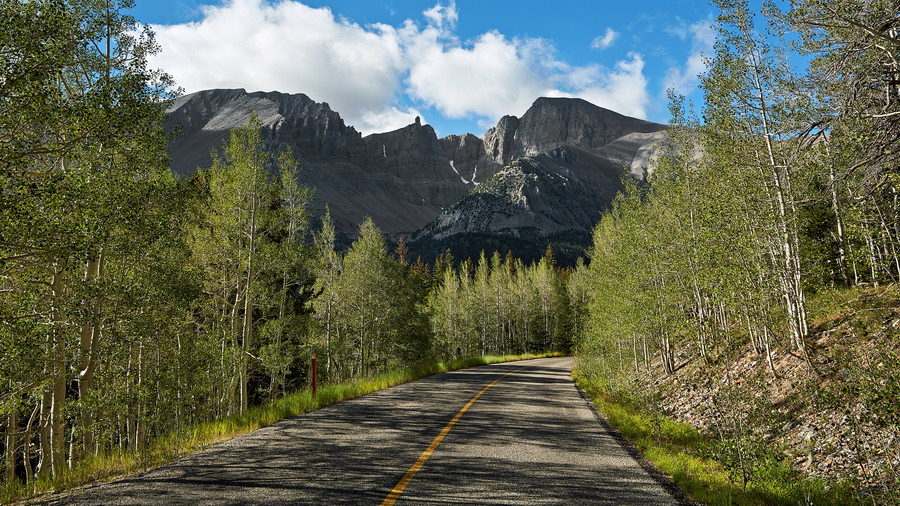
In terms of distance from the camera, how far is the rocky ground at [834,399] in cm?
645

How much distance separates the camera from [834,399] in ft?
23.4

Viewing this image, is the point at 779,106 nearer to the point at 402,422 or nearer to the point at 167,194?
the point at 402,422

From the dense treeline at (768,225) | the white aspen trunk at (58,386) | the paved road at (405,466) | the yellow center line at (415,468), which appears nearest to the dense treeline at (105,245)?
the white aspen trunk at (58,386)

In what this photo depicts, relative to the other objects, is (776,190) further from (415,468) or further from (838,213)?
(415,468)

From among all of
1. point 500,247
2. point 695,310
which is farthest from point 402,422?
point 500,247

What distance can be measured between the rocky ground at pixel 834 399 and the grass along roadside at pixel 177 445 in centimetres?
937

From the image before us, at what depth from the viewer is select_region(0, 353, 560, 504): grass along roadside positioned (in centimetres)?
607

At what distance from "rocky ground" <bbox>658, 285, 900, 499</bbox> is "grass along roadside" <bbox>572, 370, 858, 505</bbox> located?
432mm

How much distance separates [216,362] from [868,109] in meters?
21.3

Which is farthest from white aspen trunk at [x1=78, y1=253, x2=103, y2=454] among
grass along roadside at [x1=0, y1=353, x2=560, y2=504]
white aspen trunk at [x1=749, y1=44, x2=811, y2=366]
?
white aspen trunk at [x1=749, y1=44, x2=811, y2=366]

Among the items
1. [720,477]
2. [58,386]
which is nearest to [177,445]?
[58,386]

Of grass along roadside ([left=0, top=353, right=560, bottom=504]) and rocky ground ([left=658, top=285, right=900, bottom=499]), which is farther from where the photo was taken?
rocky ground ([left=658, top=285, right=900, bottom=499])

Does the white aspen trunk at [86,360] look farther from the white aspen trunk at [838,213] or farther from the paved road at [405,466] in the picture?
the white aspen trunk at [838,213]

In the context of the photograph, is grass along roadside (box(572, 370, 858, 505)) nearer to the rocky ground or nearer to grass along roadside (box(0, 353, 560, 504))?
the rocky ground
